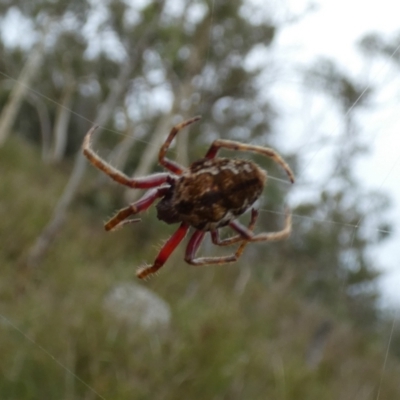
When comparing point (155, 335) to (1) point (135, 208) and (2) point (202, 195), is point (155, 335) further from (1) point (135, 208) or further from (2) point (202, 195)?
(2) point (202, 195)

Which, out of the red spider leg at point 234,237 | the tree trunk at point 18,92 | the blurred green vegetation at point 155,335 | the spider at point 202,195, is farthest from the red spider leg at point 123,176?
the tree trunk at point 18,92

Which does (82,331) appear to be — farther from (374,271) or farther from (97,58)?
(97,58)

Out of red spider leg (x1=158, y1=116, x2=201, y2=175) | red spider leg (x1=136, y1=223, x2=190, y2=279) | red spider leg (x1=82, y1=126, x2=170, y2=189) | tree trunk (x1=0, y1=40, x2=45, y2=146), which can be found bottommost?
tree trunk (x1=0, y1=40, x2=45, y2=146)

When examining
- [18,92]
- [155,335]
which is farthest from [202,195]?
[18,92]

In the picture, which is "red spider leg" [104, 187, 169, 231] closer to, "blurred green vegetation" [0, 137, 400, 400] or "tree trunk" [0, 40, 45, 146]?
"blurred green vegetation" [0, 137, 400, 400]

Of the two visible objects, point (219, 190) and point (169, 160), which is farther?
point (169, 160)

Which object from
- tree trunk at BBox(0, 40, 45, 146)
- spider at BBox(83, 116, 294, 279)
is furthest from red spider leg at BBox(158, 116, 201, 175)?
tree trunk at BBox(0, 40, 45, 146)
